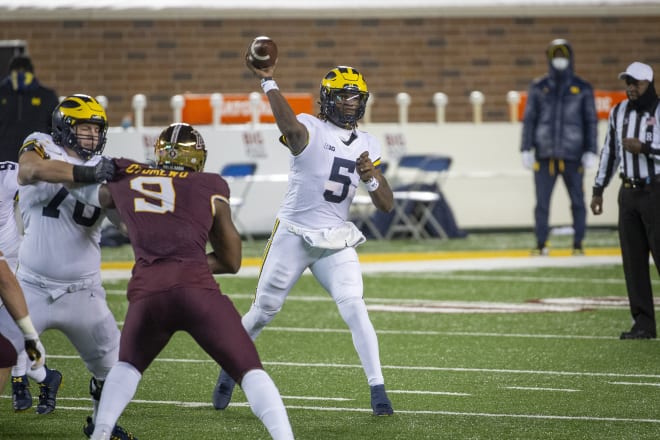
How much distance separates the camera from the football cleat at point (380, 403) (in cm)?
690

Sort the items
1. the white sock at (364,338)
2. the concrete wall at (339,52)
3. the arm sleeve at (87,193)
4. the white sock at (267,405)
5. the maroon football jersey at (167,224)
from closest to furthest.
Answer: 1. the white sock at (267,405)
2. the maroon football jersey at (167,224)
3. the arm sleeve at (87,193)
4. the white sock at (364,338)
5. the concrete wall at (339,52)

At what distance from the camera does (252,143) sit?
16.9 m

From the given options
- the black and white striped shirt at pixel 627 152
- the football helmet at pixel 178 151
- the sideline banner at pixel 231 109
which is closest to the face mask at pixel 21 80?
the sideline banner at pixel 231 109

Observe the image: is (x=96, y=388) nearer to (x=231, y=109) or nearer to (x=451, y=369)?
(x=451, y=369)

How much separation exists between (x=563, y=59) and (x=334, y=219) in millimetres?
7976

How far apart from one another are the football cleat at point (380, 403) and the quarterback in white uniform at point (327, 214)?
0.03m

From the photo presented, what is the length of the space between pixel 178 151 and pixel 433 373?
3139 mm

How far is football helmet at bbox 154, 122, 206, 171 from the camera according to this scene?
572 centimetres

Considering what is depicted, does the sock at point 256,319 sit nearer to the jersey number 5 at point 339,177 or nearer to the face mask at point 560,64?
the jersey number 5 at point 339,177

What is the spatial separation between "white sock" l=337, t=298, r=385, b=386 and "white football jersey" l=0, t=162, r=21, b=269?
6.04 feet

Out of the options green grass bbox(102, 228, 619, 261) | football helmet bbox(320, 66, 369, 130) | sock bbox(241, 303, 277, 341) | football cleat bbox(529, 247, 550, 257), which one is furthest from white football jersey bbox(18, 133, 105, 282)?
football cleat bbox(529, 247, 550, 257)

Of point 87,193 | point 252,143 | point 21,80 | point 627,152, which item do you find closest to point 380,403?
point 87,193

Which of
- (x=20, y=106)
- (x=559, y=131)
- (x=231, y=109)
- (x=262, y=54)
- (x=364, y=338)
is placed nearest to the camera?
(x=262, y=54)

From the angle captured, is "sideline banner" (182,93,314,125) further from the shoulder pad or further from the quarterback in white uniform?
the shoulder pad
